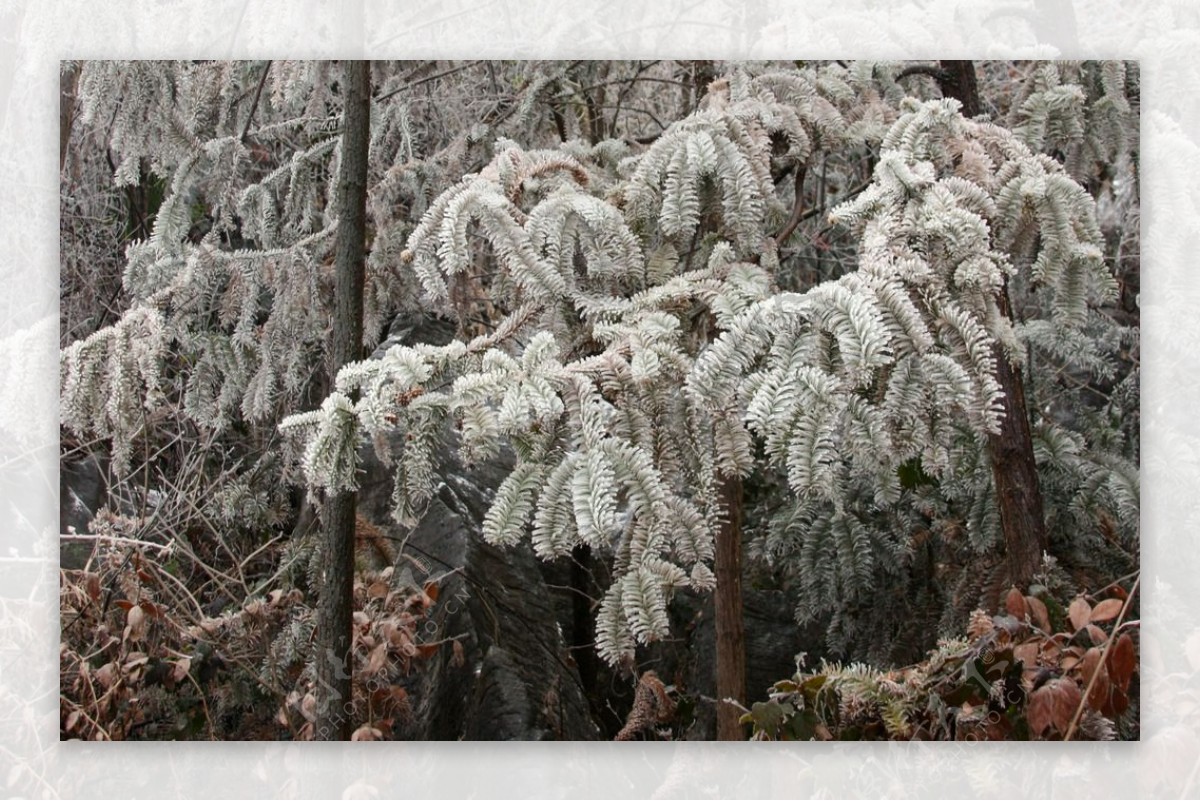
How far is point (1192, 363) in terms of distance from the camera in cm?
169

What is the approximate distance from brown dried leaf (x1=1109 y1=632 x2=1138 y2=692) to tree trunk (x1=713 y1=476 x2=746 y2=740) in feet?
1.63

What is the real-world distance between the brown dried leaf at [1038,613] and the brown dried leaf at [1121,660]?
8 centimetres

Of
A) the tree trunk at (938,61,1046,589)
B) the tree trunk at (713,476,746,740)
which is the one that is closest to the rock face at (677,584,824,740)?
the tree trunk at (713,476,746,740)

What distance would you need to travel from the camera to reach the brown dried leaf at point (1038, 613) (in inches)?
61.1

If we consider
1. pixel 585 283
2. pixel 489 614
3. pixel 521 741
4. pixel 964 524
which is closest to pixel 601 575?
pixel 489 614

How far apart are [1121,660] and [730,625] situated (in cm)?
52

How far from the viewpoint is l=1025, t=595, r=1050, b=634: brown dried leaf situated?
155cm

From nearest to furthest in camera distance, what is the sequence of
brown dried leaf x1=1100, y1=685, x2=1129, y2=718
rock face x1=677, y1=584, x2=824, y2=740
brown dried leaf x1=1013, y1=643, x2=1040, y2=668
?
brown dried leaf x1=1013, y1=643, x2=1040, y2=668, brown dried leaf x1=1100, y1=685, x2=1129, y2=718, rock face x1=677, y1=584, x2=824, y2=740

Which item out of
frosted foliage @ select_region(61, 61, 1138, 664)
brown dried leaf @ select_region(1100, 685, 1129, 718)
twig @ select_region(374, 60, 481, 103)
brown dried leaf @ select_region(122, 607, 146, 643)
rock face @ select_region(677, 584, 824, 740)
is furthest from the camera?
rock face @ select_region(677, 584, 824, 740)

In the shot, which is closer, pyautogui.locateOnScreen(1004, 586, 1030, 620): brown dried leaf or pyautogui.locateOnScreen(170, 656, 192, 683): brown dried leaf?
pyautogui.locateOnScreen(1004, 586, 1030, 620): brown dried leaf

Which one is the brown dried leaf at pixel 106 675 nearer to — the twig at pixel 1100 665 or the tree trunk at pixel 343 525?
the tree trunk at pixel 343 525

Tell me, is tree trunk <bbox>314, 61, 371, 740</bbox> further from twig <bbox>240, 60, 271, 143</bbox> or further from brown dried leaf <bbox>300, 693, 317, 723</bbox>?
twig <bbox>240, 60, 271, 143</bbox>

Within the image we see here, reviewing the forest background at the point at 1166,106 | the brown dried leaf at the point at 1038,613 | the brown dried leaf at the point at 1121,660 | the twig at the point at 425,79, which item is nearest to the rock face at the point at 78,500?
the twig at the point at 425,79

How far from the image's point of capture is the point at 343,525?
5.76ft
